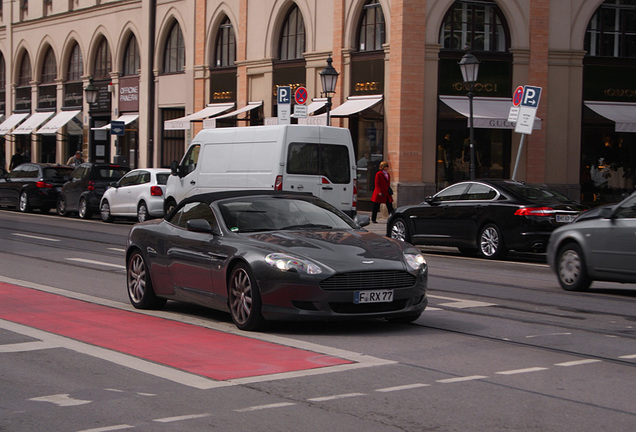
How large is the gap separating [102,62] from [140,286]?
40327 millimetres

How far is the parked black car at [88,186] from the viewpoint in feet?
104

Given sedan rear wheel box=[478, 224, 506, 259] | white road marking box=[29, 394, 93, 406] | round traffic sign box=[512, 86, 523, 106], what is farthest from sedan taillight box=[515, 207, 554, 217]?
white road marking box=[29, 394, 93, 406]

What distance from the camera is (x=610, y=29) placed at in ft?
107

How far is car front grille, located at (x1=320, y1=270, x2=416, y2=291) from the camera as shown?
→ 909 centimetres

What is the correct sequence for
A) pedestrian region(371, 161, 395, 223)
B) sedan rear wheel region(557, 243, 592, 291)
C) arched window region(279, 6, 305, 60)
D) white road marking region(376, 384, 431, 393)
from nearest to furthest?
white road marking region(376, 384, 431, 393)
sedan rear wheel region(557, 243, 592, 291)
pedestrian region(371, 161, 395, 223)
arched window region(279, 6, 305, 60)

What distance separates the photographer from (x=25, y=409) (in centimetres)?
634

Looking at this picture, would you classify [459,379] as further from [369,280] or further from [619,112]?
[619,112]

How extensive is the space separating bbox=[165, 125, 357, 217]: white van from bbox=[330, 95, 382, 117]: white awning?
8.61 meters

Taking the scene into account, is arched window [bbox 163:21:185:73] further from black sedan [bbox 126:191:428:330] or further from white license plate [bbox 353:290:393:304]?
white license plate [bbox 353:290:393:304]

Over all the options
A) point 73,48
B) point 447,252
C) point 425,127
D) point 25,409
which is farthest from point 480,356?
point 73,48

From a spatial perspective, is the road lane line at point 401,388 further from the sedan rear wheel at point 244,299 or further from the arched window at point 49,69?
the arched window at point 49,69

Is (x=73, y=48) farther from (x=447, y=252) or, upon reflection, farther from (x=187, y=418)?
(x=187, y=418)

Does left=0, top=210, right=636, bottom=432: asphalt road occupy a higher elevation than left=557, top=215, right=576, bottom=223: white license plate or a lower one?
lower

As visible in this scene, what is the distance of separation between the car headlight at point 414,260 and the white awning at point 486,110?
21144 millimetres
